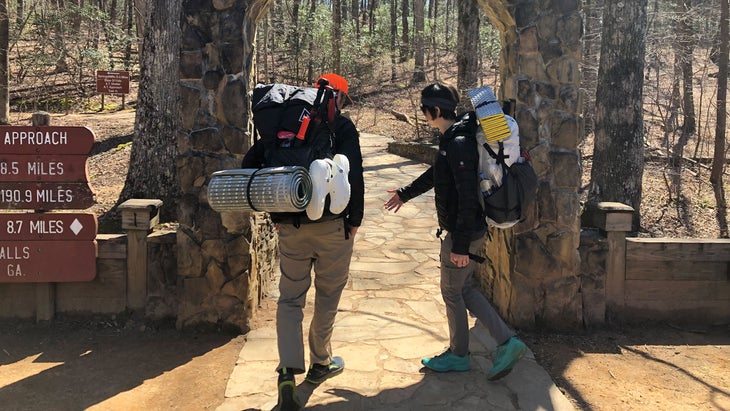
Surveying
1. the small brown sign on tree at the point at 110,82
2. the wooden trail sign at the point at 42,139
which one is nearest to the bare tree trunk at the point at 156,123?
the wooden trail sign at the point at 42,139

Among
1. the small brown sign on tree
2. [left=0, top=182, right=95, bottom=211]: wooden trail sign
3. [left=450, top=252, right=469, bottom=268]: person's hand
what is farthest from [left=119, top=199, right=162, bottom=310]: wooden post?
the small brown sign on tree

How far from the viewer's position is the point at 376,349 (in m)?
4.27

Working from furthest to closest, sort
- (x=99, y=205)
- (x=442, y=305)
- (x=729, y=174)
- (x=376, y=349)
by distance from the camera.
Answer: (x=729, y=174)
(x=99, y=205)
(x=442, y=305)
(x=376, y=349)

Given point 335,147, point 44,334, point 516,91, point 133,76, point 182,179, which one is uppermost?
point 133,76

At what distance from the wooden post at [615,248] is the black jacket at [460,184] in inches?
72.7

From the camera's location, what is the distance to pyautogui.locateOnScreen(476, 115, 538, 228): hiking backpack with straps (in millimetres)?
3379

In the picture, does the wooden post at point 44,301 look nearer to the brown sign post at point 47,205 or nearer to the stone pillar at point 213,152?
the brown sign post at point 47,205

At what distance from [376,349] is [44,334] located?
9.27ft

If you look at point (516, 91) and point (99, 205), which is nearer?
point (516, 91)

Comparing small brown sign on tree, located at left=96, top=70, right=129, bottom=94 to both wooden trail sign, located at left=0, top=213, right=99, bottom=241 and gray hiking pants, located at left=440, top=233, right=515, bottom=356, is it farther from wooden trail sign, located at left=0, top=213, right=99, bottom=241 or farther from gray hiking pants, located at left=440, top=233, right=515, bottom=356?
gray hiking pants, located at left=440, top=233, right=515, bottom=356

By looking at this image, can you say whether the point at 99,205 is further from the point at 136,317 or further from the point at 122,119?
the point at 122,119

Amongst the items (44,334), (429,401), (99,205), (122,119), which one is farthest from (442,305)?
(122,119)

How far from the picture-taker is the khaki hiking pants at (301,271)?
10.7ft

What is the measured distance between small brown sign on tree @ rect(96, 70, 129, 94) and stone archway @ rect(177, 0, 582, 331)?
44.5ft
